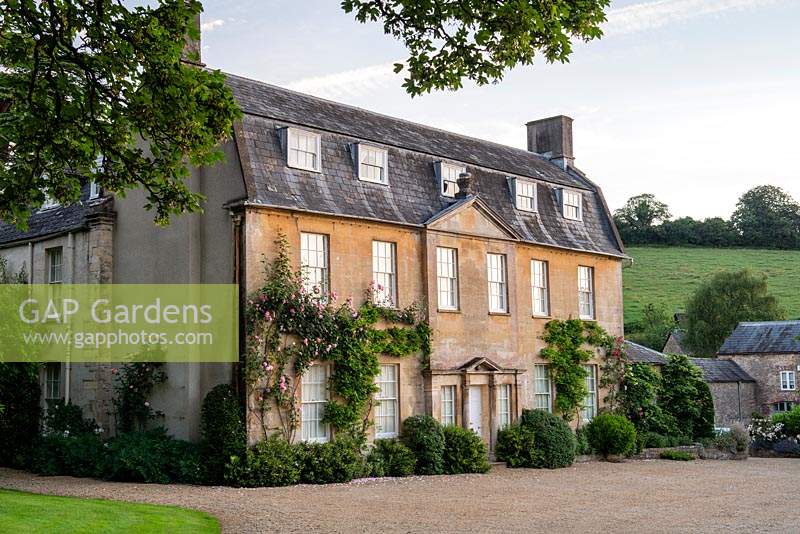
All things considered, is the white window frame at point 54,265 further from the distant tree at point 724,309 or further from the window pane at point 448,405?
the distant tree at point 724,309

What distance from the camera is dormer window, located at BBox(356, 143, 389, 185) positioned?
22.7 m

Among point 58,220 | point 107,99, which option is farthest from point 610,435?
point 107,99

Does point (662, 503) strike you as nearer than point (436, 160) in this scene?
Yes

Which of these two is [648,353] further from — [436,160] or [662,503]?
[662,503]

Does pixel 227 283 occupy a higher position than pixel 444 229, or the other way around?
pixel 444 229

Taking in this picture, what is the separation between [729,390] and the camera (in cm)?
5203

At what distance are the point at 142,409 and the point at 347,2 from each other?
14.1 meters

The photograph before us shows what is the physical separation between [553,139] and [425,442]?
49.2ft

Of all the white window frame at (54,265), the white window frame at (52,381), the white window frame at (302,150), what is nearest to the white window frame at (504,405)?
the white window frame at (302,150)

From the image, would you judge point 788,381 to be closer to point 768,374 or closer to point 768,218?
point 768,374

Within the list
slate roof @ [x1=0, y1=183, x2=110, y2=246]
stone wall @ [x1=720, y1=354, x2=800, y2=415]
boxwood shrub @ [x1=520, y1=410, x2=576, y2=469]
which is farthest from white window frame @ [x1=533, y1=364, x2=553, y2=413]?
stone wall @ [x1=720, y1=354, x2=800, y2=415]

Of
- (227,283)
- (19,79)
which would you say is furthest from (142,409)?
(19,79)

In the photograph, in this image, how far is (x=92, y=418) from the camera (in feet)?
74.1

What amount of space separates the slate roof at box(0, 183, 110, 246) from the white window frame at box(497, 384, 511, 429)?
39.4ft
